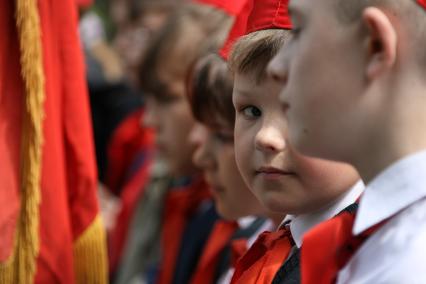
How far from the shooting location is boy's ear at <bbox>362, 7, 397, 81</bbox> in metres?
1.09

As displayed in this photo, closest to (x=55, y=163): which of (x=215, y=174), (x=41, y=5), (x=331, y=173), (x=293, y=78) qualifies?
(x=41, y=5)

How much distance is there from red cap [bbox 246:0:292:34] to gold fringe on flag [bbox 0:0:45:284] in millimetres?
417

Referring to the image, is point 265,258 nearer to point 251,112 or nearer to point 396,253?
point 251,112

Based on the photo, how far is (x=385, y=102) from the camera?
110 centimetres

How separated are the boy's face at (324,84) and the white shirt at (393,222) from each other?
0.06 meters

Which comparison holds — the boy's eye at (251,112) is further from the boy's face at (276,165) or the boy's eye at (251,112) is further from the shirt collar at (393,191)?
the shirt collar at (393,191)

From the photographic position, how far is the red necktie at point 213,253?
227 centimetres

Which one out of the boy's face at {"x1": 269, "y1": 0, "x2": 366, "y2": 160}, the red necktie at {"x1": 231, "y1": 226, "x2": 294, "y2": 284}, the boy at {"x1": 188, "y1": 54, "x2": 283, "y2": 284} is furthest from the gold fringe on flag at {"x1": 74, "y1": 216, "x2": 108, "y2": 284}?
the boy's face at {"x1": 269, "y1": 0, "x2": 366, "y2": 160}

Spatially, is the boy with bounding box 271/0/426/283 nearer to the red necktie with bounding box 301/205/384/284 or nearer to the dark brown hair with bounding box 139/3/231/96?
the red necktie with bounding box 301/205/384/284

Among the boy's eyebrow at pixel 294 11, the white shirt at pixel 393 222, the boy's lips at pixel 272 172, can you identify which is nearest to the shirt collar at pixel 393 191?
the white shirt at pixel 393 222

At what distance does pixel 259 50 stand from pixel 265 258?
339 mm

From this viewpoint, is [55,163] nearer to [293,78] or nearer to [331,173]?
[331,173]

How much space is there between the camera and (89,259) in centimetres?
184

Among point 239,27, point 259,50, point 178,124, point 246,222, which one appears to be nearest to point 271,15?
point 259,50
